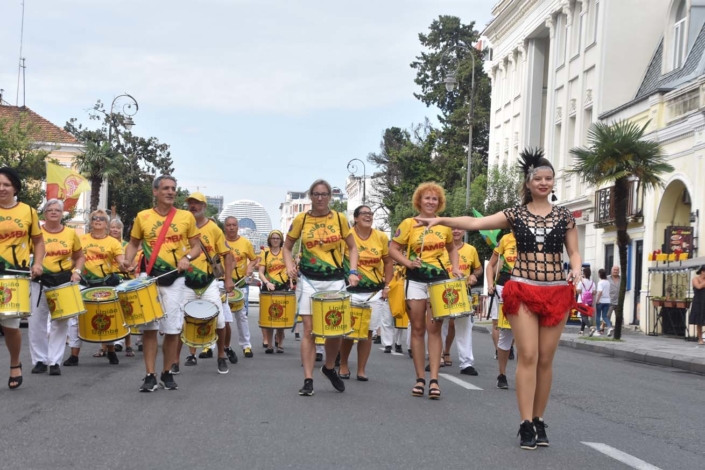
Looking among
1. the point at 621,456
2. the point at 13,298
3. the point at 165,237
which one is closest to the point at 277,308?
the point at 165,237

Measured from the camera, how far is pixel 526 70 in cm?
5103

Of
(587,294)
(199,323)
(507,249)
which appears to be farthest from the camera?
(587,294)

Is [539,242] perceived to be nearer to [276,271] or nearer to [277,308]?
[277,308]

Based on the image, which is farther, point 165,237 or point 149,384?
point 165,237

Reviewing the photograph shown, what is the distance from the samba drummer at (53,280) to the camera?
1179cm

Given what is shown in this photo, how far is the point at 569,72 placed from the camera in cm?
4381

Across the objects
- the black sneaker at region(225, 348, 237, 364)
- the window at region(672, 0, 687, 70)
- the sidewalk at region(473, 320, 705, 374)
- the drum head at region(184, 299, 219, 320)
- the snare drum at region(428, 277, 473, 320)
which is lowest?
the sidewalk at region(473, 320, 705, 374)

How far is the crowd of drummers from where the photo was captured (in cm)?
752

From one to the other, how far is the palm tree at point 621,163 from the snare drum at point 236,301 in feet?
40.0

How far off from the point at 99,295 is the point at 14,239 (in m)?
1.89

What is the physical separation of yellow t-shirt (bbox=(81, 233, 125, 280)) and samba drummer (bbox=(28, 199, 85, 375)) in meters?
2.04

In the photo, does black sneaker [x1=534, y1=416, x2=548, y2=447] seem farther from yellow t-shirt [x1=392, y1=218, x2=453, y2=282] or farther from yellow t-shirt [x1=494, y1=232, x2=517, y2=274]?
yellow t-shirt [x1=494, y1=232, x2=517, y2=274]

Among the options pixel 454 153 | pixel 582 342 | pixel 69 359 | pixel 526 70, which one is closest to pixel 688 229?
pixel 582 342

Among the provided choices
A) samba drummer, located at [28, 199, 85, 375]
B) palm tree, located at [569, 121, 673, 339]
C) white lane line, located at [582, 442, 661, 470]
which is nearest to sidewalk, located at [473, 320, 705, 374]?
palm tree, located at [569, 121, 673, 339]
